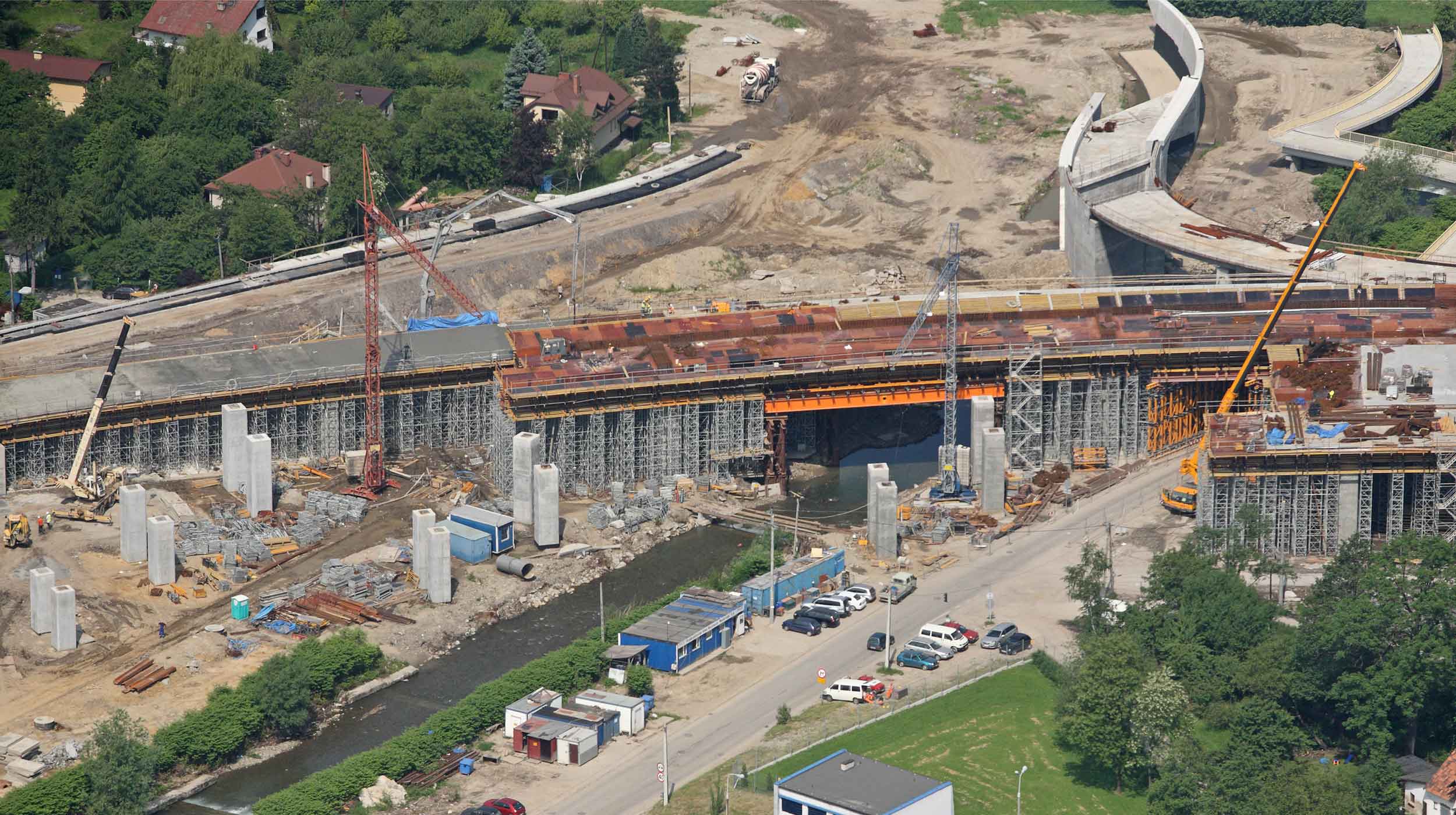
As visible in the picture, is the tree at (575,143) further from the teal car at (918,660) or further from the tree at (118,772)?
the tree at (118,772)

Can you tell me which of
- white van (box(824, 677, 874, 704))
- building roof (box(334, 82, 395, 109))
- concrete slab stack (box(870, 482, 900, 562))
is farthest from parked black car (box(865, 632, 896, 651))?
building roof (box(334, 82, 395, 109))

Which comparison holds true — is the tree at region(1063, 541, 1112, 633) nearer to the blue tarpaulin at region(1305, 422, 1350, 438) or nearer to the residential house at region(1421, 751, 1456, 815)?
the blue tarpaulin at region(1305, 422, 1350, 438)

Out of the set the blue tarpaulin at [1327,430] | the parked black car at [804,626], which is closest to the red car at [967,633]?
the parked black car at [804,626]

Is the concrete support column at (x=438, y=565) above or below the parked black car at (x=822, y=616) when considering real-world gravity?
above

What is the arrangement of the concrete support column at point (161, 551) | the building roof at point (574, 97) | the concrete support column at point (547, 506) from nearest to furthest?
the concrete support column at point (161, 551) → the concrete support column at point (547, 506) → the building roof at point (574, 97)

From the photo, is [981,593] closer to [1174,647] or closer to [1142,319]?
[1174,647]
